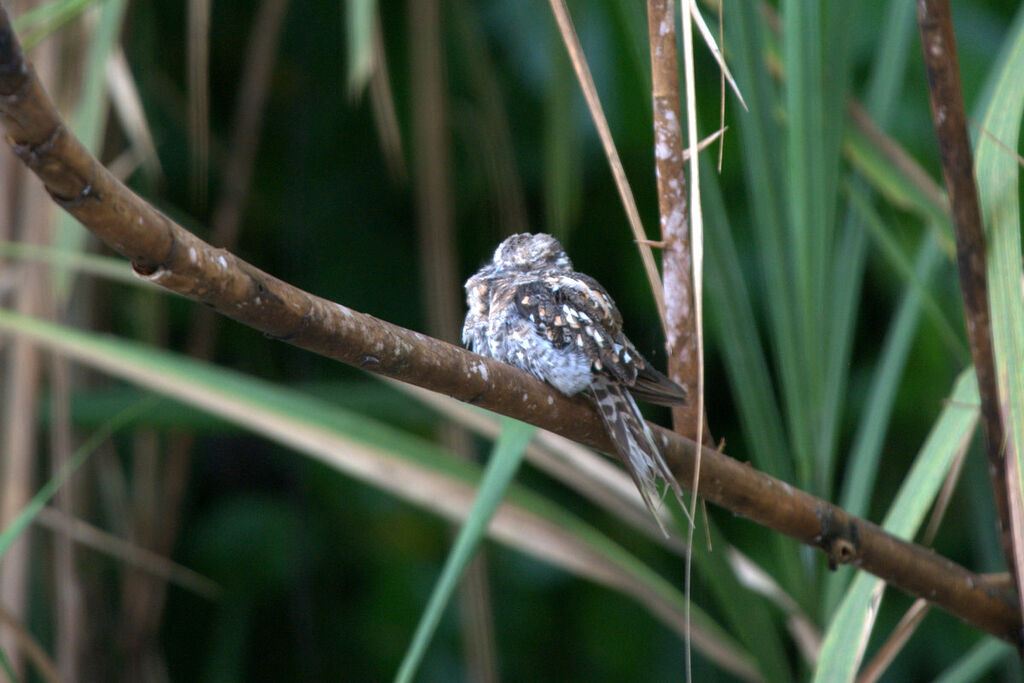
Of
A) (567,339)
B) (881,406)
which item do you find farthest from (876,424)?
(567,339)

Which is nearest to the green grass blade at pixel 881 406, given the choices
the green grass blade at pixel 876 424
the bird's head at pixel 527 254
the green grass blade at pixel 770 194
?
the green grass blade at pixel 876 424

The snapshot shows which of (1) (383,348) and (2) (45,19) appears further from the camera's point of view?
(2) (45,19)

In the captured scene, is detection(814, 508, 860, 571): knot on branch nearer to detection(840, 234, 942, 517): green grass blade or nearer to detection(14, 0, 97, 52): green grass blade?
detection(840, 234, 942, 517): green grass blade

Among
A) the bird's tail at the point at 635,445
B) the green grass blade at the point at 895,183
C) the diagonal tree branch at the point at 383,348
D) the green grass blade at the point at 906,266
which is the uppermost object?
the green grass blade at the point at 895,183

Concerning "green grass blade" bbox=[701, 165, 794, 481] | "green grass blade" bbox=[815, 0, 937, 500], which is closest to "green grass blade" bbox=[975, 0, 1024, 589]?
"green grass blade" bbox=[815, 0, 937, 500]

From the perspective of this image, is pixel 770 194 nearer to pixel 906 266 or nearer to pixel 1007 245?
pixel 906 266

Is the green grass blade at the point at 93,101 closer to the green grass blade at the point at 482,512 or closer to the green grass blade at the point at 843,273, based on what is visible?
the green grass blade at the point at 482,512

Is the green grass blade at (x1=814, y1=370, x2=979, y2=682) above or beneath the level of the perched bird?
beneath
